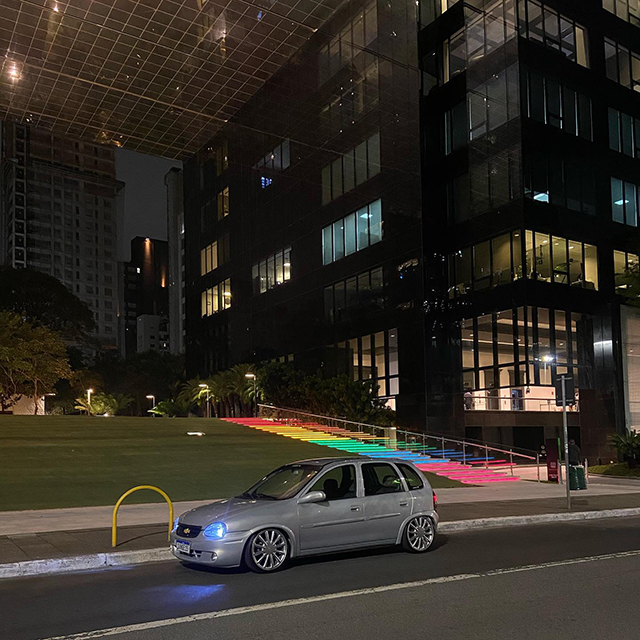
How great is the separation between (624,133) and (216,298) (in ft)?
104

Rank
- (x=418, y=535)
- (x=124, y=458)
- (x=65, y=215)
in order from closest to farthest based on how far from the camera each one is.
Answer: (x=418, y=535), (x=124, y=458), (x=65, y=215)

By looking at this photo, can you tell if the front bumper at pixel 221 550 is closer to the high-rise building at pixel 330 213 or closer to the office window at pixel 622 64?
the high-rise building at pixel 330 213

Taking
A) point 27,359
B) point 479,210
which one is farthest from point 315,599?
point 27,359

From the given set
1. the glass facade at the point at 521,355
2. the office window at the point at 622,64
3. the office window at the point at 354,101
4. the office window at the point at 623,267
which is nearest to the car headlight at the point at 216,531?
the glass facade at the point at 521,355

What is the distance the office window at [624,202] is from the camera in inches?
1598

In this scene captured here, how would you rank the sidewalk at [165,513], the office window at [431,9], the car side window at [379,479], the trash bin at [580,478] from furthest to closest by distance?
the office window at [431,9]
the trash bin at [580,478]
the sidewalk at [165,513]
the car side window at [379,479]

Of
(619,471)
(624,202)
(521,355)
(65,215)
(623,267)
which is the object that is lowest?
(619,471)

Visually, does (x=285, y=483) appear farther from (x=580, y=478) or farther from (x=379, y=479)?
(x=580, y=478)

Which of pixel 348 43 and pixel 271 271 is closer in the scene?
pixel 348 43

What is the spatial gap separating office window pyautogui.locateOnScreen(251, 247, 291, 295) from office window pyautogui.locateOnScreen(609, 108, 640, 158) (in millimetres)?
20408

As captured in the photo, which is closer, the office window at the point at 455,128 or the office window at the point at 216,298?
the office window at the point at 455,128

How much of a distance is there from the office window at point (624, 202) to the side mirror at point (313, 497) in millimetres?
34258

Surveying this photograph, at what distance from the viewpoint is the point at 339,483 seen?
1123 centimetres

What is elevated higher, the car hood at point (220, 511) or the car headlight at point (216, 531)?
the car hood at point (220, 511)
